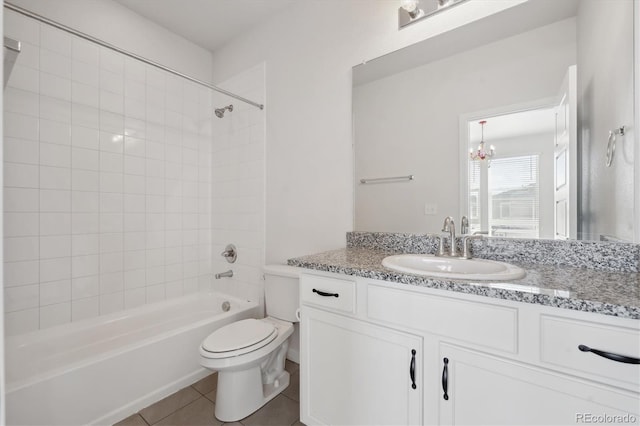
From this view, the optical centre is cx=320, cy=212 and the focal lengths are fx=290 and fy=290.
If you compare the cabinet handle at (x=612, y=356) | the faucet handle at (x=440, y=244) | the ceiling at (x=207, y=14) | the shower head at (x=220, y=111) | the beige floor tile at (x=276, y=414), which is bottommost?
the beige floor tile at (x=276, y=414)

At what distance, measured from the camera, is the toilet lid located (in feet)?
4.89

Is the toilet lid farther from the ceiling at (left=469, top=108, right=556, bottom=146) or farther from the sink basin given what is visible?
the ceiling at (left=469, top=108, right=556, bottom=146)

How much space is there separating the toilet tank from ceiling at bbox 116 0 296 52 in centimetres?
191

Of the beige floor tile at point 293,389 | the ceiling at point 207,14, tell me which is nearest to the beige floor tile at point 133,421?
the beige floor tile at point 293,389

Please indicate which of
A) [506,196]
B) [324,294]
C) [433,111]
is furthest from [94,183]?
[506,196]

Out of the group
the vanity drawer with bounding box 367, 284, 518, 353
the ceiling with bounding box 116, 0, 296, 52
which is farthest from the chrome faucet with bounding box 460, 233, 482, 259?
the ceiling with bounding box 116, 0, 296, 52

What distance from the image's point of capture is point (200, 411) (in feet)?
5.23

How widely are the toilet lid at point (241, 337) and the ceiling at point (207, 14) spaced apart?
87.5 inches

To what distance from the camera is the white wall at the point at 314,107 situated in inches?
68.8

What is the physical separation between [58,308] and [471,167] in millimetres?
2589

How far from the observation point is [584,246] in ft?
3.71

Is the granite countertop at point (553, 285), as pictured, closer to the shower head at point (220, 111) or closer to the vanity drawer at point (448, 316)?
the vanity drawer at point (448, 316)

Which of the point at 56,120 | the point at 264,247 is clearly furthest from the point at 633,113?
the point at 56,120

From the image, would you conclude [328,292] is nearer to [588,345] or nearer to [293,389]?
[588,345]
